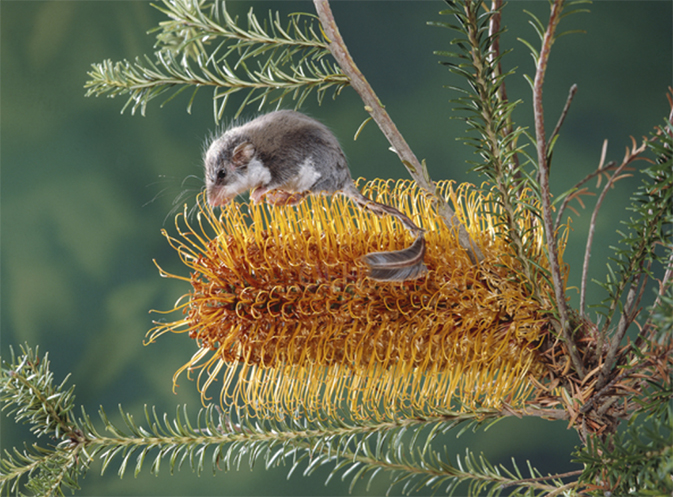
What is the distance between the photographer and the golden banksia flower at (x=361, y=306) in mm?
461

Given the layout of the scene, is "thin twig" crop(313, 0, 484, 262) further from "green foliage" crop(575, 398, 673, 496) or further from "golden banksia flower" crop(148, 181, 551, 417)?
"green foliage" crop(575, 398, 673, 496)

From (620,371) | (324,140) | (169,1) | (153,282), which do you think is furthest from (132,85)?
(153,282)

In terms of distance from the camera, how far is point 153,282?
0.99 meters

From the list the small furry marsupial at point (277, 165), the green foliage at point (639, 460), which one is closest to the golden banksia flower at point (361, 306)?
the small furry marsupial at point (277, 165)

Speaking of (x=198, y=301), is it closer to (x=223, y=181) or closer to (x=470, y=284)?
(x=223, y=181)

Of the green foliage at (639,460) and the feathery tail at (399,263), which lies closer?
the green foliage at (639,460)

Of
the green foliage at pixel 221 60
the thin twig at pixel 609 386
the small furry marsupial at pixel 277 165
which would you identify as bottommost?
the thin twig at pixel 609 386

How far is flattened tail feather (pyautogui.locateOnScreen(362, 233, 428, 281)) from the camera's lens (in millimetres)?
416

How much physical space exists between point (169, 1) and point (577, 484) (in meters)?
0.49

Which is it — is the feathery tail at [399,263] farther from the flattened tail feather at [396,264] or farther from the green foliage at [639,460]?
the green foliage at [639,460]

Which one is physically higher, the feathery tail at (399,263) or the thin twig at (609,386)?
the feathery tail at (399,263)

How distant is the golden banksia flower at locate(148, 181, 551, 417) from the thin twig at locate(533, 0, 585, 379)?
3 centimetres

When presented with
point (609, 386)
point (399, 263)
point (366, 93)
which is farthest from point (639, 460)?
point (366, 93)

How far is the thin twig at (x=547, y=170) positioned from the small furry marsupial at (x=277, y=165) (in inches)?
6.0
